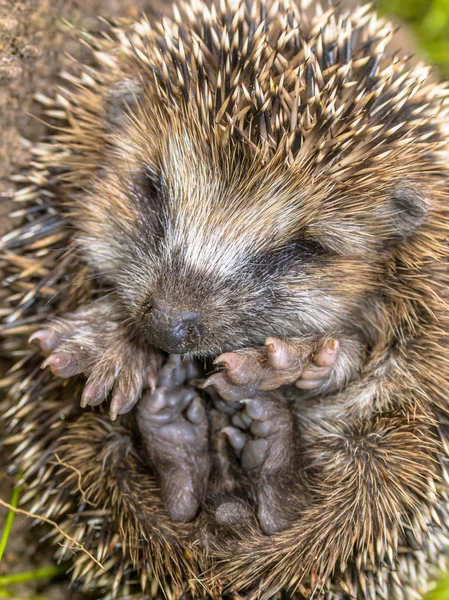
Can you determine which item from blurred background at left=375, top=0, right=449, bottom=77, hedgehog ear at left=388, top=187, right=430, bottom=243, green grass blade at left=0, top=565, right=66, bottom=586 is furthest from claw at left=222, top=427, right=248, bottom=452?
blurred background at left=375, top=0, right=449, bottom=77

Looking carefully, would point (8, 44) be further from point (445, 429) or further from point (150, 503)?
point (445, 429)

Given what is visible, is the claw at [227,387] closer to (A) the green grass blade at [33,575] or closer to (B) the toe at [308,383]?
(B) the toe at [308,383]

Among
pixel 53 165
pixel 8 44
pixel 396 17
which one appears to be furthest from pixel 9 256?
pixel 396 17

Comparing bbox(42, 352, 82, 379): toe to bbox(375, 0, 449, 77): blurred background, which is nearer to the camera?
bbox(42, 352, 82, 379): toe

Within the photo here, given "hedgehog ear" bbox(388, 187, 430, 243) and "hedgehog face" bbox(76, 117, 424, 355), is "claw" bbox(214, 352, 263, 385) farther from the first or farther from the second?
"hedgehog ear" bbox(388, 187, 430, 243)

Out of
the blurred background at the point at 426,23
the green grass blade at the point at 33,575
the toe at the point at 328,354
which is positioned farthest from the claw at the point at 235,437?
the blurred background at the point at 426,23

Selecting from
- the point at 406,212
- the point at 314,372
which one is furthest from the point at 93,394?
the point at 406,212

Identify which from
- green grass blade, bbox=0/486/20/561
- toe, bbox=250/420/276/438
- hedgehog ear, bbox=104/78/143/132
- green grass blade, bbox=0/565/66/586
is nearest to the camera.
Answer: toe, bbox=250/420/276/438
